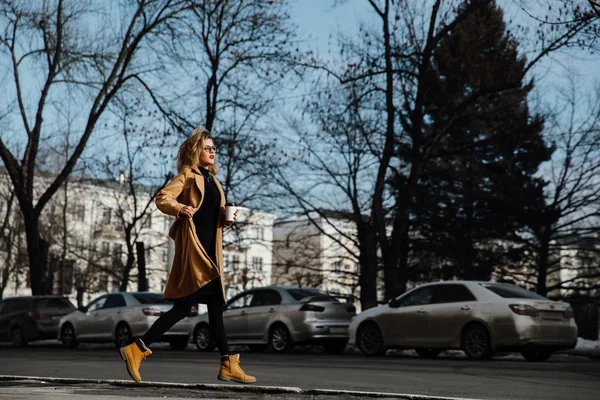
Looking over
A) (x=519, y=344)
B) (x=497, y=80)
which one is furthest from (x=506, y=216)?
(x=519, y=344)

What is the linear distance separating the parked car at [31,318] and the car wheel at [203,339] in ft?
21.2

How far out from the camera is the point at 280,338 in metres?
19.9

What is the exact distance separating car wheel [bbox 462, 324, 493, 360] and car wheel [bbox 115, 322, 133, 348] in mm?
9031

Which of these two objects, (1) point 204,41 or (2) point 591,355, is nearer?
(2) point 591,355

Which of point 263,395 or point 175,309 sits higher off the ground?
point 175,309

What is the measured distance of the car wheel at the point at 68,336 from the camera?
80.7 feet

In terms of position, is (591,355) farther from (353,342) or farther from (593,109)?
(593,109)

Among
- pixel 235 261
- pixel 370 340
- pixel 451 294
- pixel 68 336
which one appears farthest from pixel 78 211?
pixel 451 294

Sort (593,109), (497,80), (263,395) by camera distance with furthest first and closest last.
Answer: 1. (593,109)
2. (497,80)
3. (263,395)

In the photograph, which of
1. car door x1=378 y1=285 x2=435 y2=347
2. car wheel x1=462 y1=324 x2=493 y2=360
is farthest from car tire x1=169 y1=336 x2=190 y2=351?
car wheel x1=462 y1=324 x2=493 y2=360

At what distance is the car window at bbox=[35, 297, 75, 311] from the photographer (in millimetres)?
26583

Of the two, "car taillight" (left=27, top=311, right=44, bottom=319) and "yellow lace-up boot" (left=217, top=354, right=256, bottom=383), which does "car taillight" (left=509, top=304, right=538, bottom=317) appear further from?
"car taillight" (left=27, top=311, right=44, bottom=319)

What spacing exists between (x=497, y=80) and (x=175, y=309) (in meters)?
20.6

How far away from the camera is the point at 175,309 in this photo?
7566 millimetres
